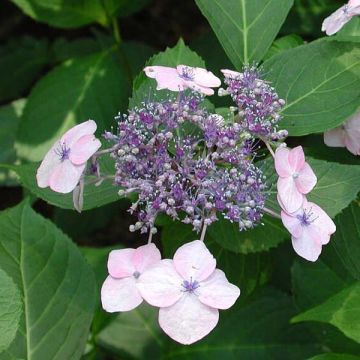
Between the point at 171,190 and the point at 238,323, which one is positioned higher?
the point at 171,190

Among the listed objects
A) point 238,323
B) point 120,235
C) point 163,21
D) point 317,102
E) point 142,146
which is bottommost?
point 120,235

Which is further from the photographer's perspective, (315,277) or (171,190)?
(315,277)

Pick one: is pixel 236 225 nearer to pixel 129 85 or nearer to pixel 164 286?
pixel 164 286

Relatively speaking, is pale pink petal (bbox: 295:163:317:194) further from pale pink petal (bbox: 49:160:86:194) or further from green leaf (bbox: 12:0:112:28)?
green leaf (bbox: 12:0:112:28)

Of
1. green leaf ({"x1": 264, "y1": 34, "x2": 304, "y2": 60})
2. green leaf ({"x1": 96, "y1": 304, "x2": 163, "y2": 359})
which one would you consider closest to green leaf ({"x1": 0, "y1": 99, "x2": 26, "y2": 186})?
green leaf ({"x1": 96, "y1": 304, "x2": 163, "y2": 359})

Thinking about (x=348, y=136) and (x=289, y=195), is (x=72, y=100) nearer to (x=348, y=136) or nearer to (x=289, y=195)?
(x=348, y=136)

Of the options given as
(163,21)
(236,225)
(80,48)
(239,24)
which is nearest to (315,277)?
(236,225)

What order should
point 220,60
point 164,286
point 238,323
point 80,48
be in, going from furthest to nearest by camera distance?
point 80,48 < point 220,60 < point 238,323 < point 164,286

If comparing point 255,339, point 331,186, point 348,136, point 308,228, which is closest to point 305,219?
point 308,228
